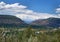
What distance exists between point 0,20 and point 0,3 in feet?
2.37

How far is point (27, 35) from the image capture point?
7.15 metres

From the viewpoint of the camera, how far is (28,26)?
7.75 meters

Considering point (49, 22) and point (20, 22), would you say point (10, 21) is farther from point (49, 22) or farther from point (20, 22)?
point (49, 22)

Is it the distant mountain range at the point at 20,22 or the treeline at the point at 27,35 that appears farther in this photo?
the distant mountain range at the point at 20,22

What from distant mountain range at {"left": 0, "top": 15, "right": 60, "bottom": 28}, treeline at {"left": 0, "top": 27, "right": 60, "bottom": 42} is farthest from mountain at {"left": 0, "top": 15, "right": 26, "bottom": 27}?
treeline at {"left": 0, "top": 27, "right": 60, "bottom": 42}

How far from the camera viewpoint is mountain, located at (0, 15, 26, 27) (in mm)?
7754

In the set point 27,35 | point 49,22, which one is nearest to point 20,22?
point 27,35

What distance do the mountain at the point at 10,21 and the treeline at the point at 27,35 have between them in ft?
1.48

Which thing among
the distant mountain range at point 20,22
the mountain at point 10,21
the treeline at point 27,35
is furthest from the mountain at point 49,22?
the mountain at point 10,21

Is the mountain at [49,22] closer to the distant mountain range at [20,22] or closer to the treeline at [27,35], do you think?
the distant mountain range at [20,22]

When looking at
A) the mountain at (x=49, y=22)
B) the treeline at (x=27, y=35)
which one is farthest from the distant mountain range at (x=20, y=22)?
the treeline at (x=27, y=35)

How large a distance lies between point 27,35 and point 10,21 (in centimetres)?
116

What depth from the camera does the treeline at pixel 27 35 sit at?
21.4ft

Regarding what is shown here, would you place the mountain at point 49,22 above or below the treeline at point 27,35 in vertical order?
above
